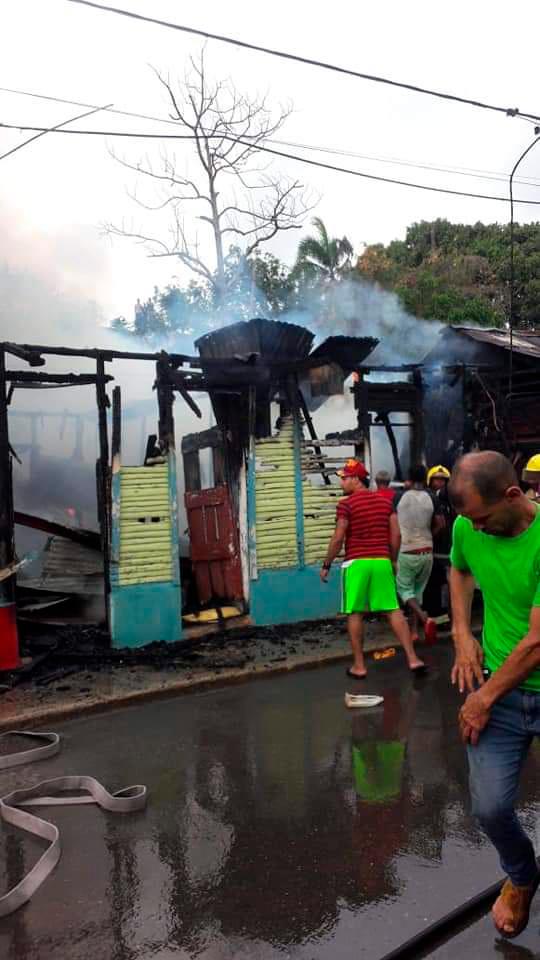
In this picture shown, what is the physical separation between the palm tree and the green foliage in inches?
60.8

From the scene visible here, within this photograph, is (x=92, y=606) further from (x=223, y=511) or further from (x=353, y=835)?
(x=353, y=835)

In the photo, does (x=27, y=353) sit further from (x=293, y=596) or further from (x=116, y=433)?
(x=293, y=596)

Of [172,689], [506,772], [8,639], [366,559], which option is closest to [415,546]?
[366,559]

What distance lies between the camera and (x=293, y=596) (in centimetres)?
936

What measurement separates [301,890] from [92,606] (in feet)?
20.0

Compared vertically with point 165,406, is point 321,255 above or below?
above

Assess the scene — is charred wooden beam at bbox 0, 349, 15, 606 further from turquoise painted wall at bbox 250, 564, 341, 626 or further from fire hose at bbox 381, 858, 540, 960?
fire hose at bbox 381, 858, 540, 960

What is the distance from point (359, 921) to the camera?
3223 mm

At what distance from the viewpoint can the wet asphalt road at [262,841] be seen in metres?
3.18

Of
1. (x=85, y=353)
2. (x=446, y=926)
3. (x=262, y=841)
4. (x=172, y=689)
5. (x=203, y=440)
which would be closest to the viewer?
(x=446, y=926)

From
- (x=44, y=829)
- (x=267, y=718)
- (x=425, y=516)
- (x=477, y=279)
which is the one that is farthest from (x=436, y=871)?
(x=477, y=279)

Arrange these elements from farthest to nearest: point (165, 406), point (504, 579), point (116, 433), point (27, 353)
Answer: point (165, 406) → point (116, 433) → point (27, 353) → point (504, 579)

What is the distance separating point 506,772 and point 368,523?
400 cm

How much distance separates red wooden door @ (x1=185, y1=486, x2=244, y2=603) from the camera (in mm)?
9188
